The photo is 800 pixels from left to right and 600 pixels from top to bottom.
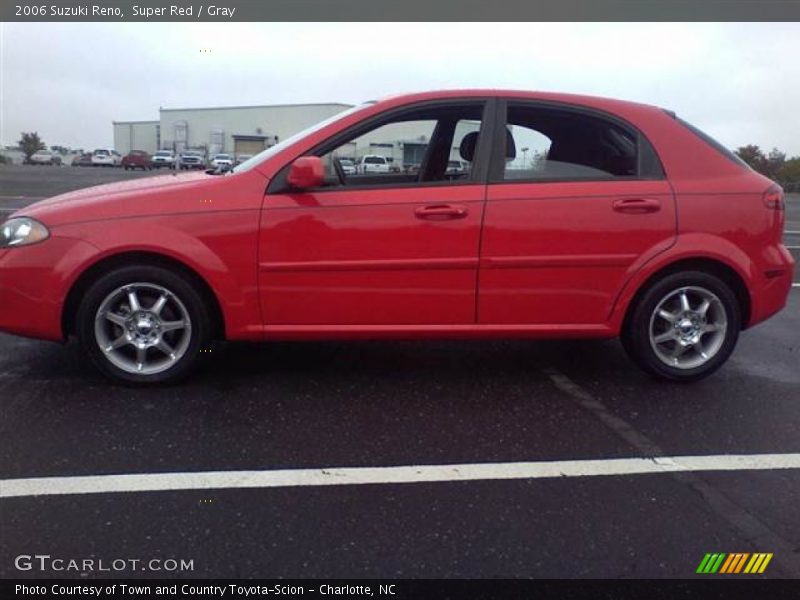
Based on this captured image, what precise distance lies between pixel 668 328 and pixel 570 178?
3.59ft

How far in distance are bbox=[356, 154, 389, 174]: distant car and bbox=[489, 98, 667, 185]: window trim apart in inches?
28.5

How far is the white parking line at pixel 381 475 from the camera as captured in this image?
2812 millimetres

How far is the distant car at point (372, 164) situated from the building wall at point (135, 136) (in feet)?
226

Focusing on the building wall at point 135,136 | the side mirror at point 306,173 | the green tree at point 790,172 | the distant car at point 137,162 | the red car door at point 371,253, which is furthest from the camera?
the building wall at point 135,136

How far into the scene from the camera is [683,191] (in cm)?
403

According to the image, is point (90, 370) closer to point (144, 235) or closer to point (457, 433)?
point (144, 235)

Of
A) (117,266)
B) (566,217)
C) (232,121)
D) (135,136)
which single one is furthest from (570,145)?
(135,136)

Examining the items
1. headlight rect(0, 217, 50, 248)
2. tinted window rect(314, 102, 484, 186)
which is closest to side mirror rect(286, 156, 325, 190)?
tinted window rect(314, 102, 484, 186)

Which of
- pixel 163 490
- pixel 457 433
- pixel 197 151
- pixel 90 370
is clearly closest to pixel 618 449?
pixel 457 433

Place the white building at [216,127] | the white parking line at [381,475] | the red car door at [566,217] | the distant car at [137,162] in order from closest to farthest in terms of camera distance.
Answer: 1. the white parking line at [381,475]
2. the red car door at [566,217]
3. the white building at [216,127]
4. the distant car at [137,162]

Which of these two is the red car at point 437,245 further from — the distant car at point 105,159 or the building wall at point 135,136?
the building wall at point 135,136

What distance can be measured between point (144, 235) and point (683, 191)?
305 cm

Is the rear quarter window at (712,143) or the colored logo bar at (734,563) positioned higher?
the rear quarter window at (712,143)

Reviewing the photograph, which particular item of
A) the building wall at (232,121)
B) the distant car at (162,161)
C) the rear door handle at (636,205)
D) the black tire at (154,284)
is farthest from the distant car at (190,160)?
the rear door handle at (636,205)
